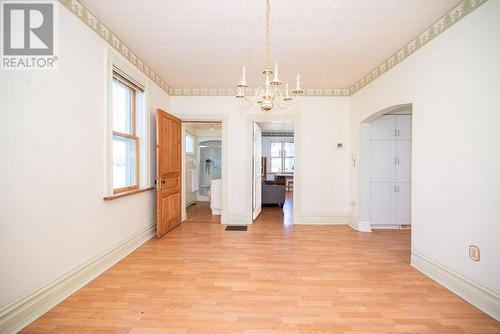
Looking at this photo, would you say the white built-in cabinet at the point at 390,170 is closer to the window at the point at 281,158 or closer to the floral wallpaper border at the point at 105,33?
the floral wallpaper border at the point at 105,33

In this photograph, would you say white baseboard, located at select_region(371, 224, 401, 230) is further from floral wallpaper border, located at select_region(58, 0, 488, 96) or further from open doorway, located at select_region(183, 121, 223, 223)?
open doorway, located at select_region(183, 121, 223, 223)

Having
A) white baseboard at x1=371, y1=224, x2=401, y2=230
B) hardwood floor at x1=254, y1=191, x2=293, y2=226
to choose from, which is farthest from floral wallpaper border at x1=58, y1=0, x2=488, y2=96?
hardwood floor at x1=254, y1=191, x2=293, y2=226

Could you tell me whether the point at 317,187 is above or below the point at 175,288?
above

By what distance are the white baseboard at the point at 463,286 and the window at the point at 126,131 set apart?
13.5ft

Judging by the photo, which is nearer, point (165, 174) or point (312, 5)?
point (312, 5)

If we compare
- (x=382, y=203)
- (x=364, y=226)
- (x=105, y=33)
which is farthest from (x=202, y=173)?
(x=105, y=33)

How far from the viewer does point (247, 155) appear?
5.31m

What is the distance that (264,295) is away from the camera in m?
2.40

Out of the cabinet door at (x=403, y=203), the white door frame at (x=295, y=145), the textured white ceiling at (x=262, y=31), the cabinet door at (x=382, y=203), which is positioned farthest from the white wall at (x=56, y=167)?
the cabinet door at (x=403, y=203)

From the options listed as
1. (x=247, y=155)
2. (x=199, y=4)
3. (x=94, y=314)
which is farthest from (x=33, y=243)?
(x=247, y=155)

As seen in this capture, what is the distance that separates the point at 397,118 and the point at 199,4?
4.20 m

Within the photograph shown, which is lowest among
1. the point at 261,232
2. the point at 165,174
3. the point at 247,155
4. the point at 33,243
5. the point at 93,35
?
the point at 261,232

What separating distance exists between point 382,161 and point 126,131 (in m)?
4.72

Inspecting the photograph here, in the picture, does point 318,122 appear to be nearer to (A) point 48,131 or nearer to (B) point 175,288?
(B) point 175,288
